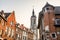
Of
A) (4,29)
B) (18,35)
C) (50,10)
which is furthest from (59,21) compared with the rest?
(18,35)

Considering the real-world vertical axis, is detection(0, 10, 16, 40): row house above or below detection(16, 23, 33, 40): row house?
above

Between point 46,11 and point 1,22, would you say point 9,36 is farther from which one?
point 46,11

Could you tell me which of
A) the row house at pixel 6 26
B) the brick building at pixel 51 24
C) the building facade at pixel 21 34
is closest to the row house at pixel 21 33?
the building facade at pixel 21 34

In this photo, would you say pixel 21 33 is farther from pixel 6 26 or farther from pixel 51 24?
pixel 51 24

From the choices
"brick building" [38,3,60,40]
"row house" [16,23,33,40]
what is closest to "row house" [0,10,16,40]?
"row house" [16,23,33,40]

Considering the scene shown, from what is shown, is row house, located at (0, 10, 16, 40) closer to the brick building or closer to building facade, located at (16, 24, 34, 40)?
building facade, located at (16, 24, 34, 40)

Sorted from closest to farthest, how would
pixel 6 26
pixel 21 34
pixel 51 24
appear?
pixel 51 24, pixel 6 26, pixel 21 34

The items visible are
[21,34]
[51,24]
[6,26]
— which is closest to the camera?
[51,24]

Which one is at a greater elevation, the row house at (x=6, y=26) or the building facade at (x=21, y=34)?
the row house at (x=6, y=26)

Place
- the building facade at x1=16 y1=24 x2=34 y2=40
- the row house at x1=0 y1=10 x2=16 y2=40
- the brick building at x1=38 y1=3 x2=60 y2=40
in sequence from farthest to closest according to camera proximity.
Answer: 1. the building facade at x1=16 y1=24 x2=34 y2=40
2. the row house at x1=0 y1=10 x2=16 y2=40
3. the brick building at x1=38 y1=3 x2=60 y2=40

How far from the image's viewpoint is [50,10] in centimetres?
3309

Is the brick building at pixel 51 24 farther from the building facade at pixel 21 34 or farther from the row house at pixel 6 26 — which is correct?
the building facade at pixel 21 34

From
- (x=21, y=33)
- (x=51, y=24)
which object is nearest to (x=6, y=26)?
(x=51, y=24)

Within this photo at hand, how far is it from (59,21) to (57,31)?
2.70 m
